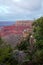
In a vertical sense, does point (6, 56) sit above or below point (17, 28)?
below

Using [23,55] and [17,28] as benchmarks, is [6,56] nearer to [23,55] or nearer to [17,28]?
[23,55]

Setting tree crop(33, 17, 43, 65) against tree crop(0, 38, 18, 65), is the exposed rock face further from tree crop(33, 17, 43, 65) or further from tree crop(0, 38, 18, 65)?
tree crop(0, 38, 18, 65)

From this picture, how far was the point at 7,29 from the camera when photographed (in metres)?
21.0

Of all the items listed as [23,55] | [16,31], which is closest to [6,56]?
[23,55]

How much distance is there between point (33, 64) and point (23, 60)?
648 mm

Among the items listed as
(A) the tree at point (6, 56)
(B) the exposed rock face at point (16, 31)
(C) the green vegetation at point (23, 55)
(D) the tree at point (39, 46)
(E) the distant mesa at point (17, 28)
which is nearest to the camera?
(A) the tree at point (6, 56)

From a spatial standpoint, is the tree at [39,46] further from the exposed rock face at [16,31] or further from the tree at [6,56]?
the exposed rock face at [16,31]

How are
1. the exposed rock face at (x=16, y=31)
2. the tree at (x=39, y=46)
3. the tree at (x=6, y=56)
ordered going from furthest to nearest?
the exposed rock face at (x=16, y=31) < the tree at (x=39, y=46) < the tree at (x=6, y=56)

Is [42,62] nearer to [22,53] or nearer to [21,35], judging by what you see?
[22,53]

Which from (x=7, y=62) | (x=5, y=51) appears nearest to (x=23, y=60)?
(x=7, y=62)

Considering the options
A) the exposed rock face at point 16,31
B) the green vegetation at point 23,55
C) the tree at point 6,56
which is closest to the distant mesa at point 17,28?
the exposed rock face at point 16,31

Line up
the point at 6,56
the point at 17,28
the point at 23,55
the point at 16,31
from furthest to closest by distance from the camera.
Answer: the point at 17,28, the point at 16,31, the point at 23,55, the point at 6,56

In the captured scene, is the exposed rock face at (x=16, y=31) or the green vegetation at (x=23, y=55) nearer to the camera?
the green vegetation at (x=23, y=55)

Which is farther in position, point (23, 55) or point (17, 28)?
point (17, 28)
